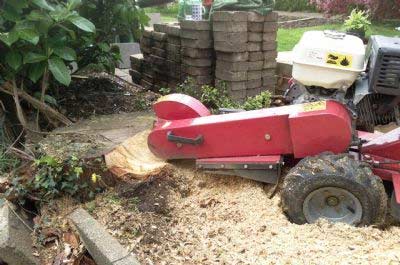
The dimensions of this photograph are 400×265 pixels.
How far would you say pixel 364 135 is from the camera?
10.5 ft

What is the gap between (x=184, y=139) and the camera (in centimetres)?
299

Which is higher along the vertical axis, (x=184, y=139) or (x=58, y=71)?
(x=58, y=71)

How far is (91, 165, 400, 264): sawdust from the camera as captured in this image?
7.86 feet

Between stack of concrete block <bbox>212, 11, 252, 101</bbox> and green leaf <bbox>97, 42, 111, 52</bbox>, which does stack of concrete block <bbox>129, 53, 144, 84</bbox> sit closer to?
green leaf <bbox>97, 42, 111, 52</bbox>

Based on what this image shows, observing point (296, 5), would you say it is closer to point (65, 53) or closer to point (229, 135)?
point (65, 53)

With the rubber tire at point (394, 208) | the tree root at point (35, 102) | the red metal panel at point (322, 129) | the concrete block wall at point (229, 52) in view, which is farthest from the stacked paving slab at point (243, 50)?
the rubber tire at point (394, 208)

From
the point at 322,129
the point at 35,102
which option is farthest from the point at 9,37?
the point at 322,129

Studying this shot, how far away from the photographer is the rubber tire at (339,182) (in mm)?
2549

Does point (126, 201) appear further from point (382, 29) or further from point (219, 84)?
point (382, 29)

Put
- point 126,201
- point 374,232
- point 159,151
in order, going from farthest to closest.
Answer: point 159,151 → point 126,201 → point 374,232

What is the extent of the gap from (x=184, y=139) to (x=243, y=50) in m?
1.60

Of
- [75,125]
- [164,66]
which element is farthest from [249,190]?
[164,66]

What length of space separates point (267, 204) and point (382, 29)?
8.30 metres

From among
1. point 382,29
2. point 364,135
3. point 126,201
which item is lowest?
point 382,29
